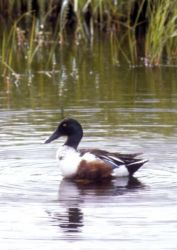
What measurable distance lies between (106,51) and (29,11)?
2.31 m

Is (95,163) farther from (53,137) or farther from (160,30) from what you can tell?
(160,30)

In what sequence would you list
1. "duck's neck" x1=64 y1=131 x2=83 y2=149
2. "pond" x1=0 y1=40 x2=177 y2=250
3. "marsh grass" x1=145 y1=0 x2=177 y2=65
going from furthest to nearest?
Answer: "marsh grass" x1=145 y1=0 x2=177 y2=65
"duck's neck" x1=64 y1=131 x2=83 y2=149
"pond" x1=0 y1=40 x2=177 y2=250

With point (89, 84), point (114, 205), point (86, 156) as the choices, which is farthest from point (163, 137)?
point (89, 84)

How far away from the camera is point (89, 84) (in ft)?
45.9

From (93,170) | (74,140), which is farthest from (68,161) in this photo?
(74,140)

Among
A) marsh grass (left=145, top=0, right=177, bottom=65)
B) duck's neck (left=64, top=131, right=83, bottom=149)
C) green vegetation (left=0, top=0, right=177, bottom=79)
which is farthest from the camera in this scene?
green vegetation (left=0, top=0, right=177, bottom=79)

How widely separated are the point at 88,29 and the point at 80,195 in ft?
34.7

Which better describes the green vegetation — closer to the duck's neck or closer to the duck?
the duck's neck

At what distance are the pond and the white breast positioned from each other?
0.37 ft

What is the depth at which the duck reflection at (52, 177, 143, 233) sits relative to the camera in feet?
25.8

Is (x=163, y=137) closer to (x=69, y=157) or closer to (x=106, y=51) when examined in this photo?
(x=69, y=157)

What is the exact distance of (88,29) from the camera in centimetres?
1908

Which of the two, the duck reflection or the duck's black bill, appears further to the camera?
the duck's black bill

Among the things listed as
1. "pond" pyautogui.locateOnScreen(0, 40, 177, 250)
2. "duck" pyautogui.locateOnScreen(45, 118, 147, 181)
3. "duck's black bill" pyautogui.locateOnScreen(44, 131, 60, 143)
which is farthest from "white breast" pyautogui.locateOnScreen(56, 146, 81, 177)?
"duck's black bill" pyautogui.locateOnScreen(44, 131, 60, 143)
